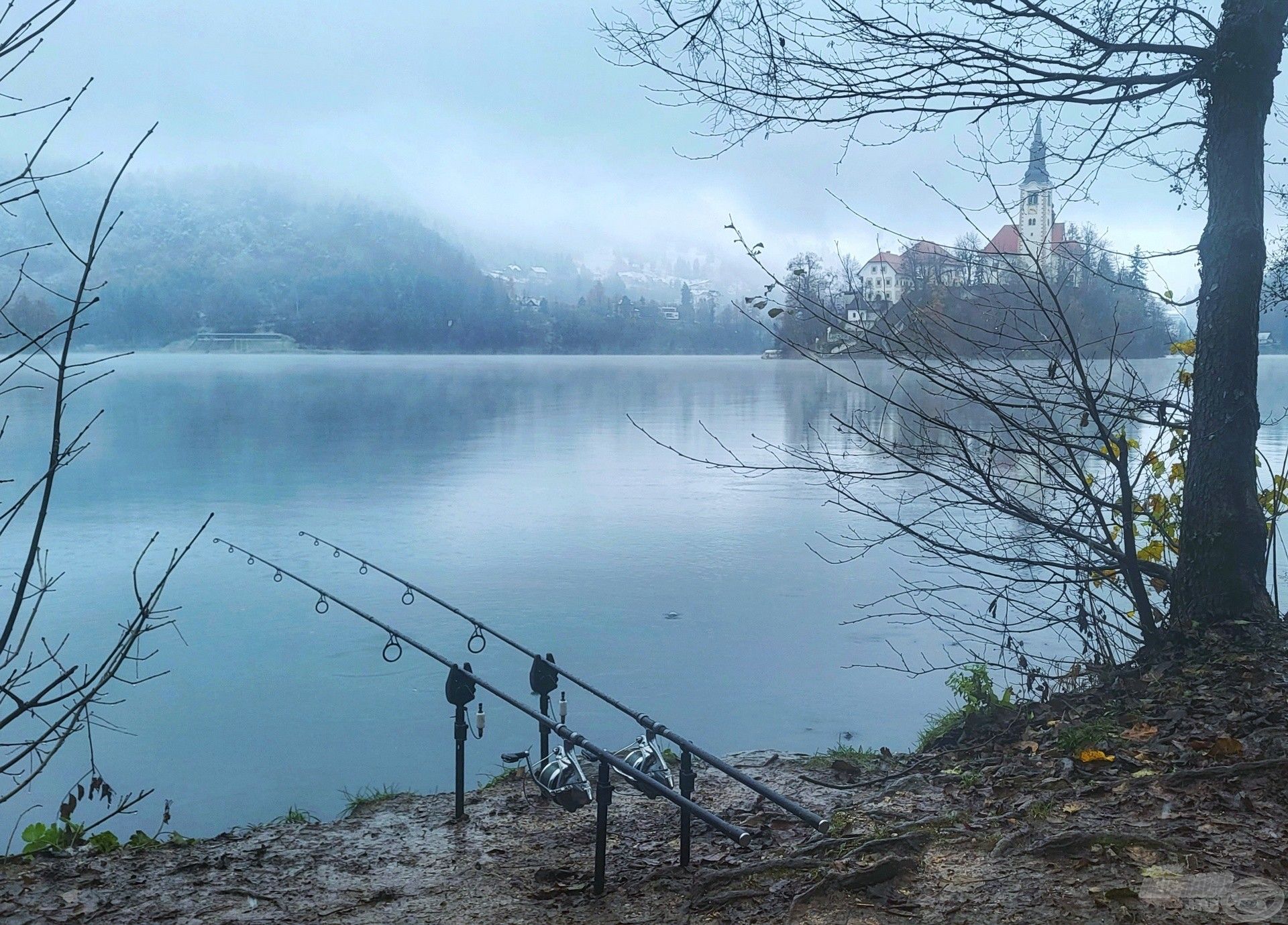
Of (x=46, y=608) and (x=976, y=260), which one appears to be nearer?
(x=976, y=260)

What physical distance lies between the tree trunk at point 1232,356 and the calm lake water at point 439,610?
2749mm

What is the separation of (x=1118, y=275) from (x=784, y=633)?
447 centimetres

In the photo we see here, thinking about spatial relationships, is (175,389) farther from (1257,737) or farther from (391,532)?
(1257,737)

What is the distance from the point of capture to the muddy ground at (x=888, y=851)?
9.66ft

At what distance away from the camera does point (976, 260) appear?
5.32 meters

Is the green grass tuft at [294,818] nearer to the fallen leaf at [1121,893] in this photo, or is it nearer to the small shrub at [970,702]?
the small shrub at [970,702]

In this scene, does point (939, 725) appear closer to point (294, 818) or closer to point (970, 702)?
point (970, 702)

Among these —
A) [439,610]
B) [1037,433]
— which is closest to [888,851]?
[1037,433]

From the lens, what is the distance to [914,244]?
5285 millimetres

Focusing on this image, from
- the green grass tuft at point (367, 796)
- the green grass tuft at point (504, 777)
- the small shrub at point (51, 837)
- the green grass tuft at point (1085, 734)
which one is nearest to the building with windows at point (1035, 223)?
the green grass tuft at point (1085, 734)

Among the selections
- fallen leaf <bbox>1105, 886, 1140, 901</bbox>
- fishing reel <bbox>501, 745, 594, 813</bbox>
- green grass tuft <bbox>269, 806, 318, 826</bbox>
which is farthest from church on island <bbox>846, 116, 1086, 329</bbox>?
green grass tuft <bbox>269, 806, 318, 826</bbox>

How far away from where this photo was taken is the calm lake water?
6.92 metres

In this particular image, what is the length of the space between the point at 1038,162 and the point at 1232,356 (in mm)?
1239

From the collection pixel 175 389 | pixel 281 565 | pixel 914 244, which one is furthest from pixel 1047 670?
pixel 175 389
